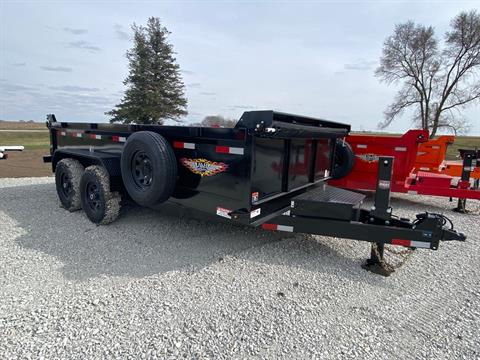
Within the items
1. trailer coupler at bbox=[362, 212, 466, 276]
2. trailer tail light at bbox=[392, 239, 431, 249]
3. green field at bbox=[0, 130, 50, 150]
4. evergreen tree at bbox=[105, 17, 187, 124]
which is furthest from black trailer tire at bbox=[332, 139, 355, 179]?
evergreen tree at bbox=[105, 17, 187, 124]

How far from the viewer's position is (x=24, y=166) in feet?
36.0

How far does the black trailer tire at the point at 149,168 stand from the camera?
11.1ft

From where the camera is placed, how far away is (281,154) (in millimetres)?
→ 3514

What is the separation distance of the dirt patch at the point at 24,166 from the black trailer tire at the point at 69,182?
4897 mm

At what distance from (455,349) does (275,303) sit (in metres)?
1.31

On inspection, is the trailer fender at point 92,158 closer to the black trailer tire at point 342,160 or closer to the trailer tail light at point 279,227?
the trailer tail light at point 279,227

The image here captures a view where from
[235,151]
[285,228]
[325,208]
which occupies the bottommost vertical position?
[285,228]

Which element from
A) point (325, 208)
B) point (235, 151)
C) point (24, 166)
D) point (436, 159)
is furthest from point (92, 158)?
point (24, 166)

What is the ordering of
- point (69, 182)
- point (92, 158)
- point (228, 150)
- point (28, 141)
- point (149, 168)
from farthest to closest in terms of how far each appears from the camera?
point (28, 141) → point (69, 182) → point (92, 158) → point (149, 168) → point (228, 150)

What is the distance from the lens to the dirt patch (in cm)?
940

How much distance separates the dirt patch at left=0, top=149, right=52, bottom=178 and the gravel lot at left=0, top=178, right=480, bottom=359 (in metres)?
5.85

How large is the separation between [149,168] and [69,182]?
2.06 metres

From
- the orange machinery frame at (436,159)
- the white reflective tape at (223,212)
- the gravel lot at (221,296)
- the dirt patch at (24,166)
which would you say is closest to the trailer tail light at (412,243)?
the gravel lot at (221,296)

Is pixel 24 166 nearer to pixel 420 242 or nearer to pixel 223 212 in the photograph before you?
pixel 223 212
